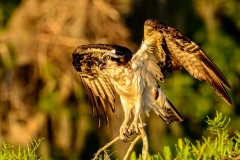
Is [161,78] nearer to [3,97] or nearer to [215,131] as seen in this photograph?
[215,131]

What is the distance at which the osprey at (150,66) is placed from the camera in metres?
6.16

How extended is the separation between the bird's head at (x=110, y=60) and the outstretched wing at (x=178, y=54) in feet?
0.77

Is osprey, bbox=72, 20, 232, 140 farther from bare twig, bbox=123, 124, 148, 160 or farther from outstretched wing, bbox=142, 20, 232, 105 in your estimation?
bare twig, bbox=123, 124, 148, 160

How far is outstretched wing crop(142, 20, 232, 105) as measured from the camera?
608 centimetres

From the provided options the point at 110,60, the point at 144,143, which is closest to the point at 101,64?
the point at 110,60

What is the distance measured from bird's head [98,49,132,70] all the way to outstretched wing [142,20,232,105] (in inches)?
9.2

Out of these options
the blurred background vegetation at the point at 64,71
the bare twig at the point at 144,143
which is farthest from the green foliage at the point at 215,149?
the blurred background vegetation at the point at 64,71

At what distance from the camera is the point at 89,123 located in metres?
14.7

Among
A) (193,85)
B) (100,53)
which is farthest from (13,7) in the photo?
(100,53)

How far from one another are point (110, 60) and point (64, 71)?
6.40 m

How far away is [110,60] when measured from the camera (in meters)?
6.31

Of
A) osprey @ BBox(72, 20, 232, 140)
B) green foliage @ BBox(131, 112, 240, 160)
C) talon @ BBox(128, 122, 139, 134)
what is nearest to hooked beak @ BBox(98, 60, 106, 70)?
osprey @ BBox(72, 20, 232, 140)

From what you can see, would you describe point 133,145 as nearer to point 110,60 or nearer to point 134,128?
point 134,128

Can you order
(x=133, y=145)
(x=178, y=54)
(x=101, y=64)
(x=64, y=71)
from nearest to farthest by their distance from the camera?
(x=133, y=145) < (x=101, y=64) < (x=178, y=54) < (x=64, y=71)
